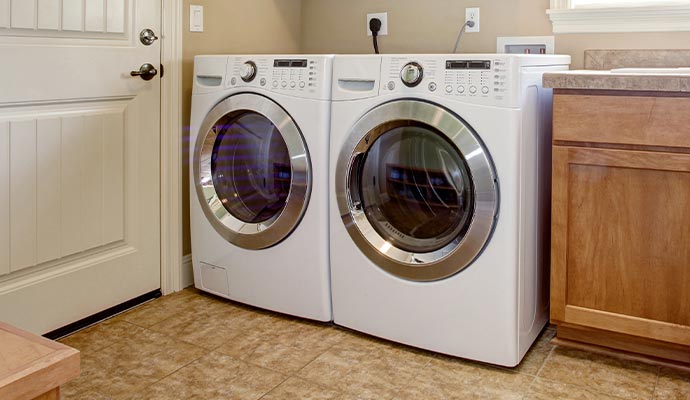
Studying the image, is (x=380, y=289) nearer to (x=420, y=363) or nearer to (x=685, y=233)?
(x=420, y=363)

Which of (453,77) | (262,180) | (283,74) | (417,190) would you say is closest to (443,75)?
(453,77)

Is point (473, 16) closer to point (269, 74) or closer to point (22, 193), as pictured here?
point (269, 74)

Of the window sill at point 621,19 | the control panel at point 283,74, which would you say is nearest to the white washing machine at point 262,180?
the control panel at point 283,74

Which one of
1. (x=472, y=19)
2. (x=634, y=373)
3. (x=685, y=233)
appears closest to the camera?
(x=685, y=233)

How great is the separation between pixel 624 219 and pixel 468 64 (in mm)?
652

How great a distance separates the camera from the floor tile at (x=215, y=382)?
6.23 ft

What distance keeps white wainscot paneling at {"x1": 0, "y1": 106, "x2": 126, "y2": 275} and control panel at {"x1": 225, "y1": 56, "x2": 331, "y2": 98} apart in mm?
443

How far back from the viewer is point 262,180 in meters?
2.51

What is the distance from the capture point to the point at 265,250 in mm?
2461

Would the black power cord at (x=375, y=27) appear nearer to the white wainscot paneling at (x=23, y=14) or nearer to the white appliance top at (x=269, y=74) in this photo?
the white appliance top at (x=269, y=74)

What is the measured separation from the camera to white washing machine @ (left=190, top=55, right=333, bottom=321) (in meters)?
2.31

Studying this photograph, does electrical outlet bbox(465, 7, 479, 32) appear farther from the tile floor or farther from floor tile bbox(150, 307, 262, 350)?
floor tile bbox(150, 307, 262, 350)

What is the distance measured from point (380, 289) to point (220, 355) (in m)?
0.56

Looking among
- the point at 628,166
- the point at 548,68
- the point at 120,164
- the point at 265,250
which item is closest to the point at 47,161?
the point at 120,164
